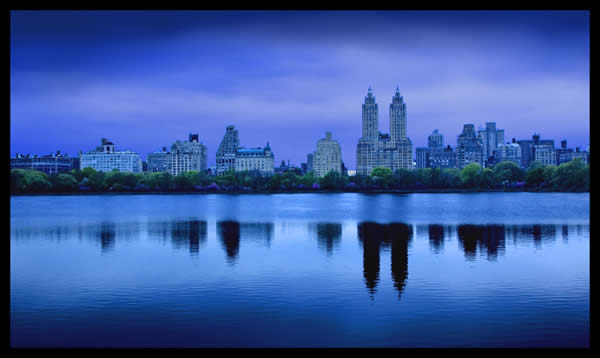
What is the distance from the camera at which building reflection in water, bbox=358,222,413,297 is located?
41.3ft

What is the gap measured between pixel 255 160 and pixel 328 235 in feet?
476

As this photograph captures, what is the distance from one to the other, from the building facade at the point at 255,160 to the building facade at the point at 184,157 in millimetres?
13539

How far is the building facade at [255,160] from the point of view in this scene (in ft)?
544

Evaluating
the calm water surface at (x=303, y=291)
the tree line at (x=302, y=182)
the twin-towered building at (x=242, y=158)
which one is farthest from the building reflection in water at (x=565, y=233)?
the twin-towered building at (x=242, y=158)

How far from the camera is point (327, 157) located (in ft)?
552

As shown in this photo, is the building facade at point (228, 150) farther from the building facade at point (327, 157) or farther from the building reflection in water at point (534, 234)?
the building reflection in water at point (534, 234)

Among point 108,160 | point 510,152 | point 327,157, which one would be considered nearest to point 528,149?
point 510,152

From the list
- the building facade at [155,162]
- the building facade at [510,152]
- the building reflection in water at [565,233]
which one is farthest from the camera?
the building facade at [155,162]

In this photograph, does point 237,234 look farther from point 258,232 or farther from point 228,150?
point 228,150

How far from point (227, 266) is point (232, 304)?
14.8 feet

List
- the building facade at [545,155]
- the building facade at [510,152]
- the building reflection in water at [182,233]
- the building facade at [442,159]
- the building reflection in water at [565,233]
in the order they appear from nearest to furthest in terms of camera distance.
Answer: the building reflection in water at [182,233] < the building reflection in water at [565,233] < the building facade at [545,155] < the building facade at [510,152] < the building facade at [442,159]

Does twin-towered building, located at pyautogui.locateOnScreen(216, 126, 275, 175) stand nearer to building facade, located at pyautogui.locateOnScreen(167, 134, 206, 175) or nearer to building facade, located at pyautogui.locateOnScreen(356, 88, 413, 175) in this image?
building facade, located at pyautogui.locateOnScreen(167, 134, 206, 175)

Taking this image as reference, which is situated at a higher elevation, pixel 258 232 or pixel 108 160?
pixel 108 160
